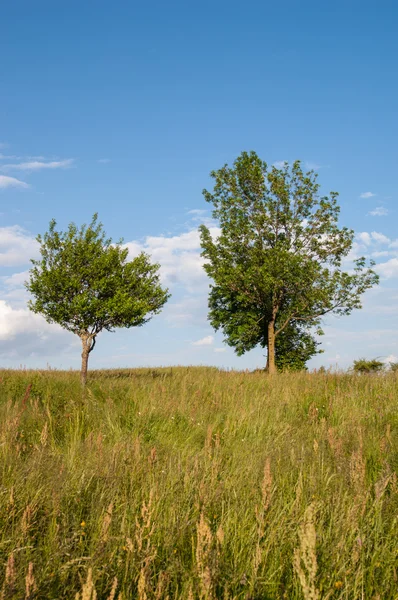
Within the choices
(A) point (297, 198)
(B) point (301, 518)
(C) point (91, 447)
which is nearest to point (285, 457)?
(B) point (301, 518)

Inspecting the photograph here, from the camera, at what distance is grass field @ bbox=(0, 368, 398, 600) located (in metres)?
2.69

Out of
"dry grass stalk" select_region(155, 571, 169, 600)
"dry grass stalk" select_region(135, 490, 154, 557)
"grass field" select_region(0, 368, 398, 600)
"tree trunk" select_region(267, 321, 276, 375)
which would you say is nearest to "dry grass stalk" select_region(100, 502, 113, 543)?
"grass field" select_region(0, 368, 398, 600)

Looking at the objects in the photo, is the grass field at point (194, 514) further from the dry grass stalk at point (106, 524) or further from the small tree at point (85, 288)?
the small tree at point (85, 288)

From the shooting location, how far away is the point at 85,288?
19.4 metres

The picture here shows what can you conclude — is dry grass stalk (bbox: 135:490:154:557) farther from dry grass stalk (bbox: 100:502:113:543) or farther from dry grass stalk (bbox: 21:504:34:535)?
dry grass stalk (bbox: 21:504:34:535)

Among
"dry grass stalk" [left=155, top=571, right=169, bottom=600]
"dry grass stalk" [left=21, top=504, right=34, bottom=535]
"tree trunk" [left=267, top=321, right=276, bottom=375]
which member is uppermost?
"tree trunk" [left=267, top=321, right=276, bottom=375]

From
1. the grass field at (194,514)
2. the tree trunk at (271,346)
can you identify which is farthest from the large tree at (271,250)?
the grass field at (194,514)

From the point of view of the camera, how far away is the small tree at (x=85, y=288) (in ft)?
61.2

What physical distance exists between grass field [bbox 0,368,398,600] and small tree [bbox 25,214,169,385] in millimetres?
11735

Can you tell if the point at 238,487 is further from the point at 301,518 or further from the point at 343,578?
the point at 343,578

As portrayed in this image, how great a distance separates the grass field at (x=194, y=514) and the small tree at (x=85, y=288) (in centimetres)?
1174

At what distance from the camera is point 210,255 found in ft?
90.3

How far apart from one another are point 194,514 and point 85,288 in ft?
54.7

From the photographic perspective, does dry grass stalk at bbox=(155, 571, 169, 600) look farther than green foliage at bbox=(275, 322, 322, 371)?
No
